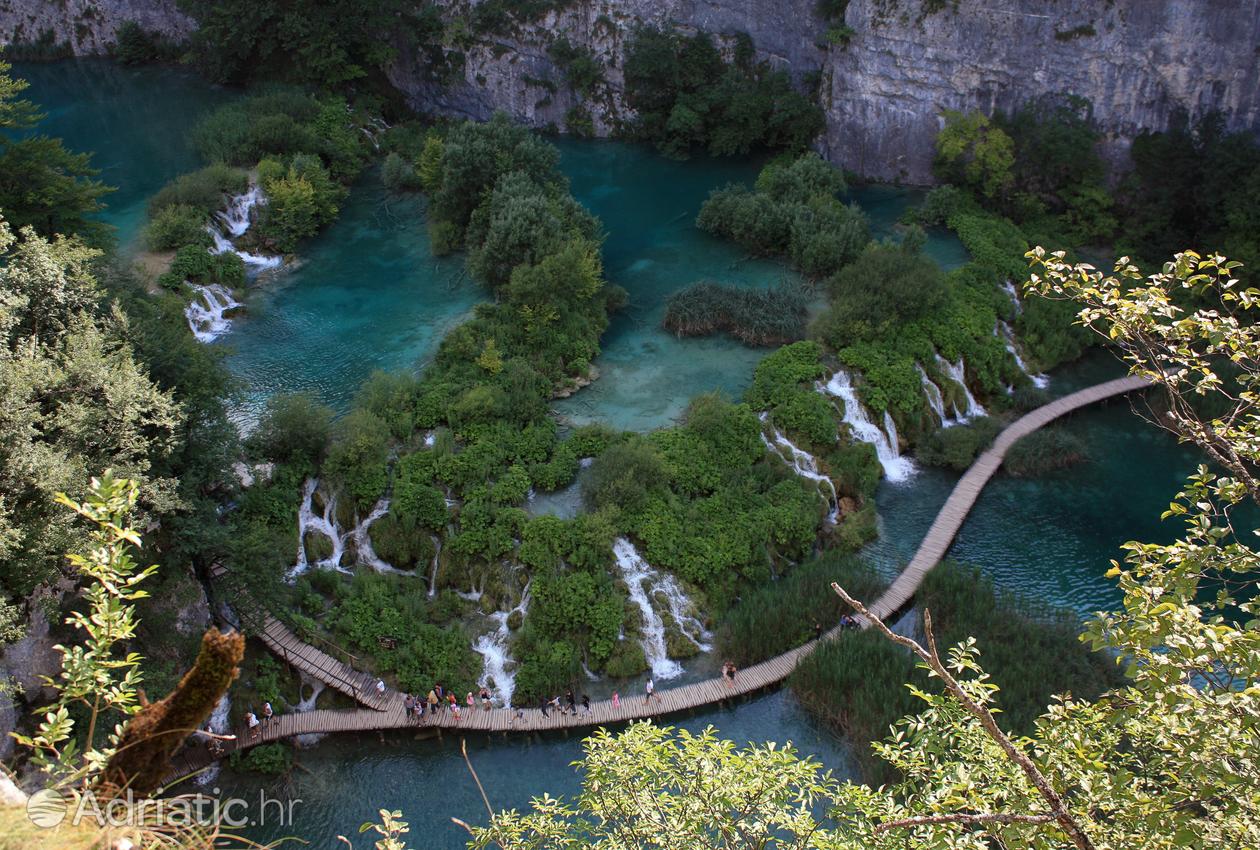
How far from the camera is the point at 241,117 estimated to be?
44000 millimetres

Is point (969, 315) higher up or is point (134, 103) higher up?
point (134, 103)

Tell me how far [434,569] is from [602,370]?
1008 cm

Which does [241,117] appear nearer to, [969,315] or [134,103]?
[134,103]

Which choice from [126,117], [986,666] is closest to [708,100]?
[126,117]

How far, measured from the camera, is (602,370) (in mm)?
32281

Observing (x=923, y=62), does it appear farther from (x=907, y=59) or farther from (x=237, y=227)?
(x=237, y=227)

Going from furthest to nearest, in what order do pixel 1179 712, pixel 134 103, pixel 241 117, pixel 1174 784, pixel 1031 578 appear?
pixel 134 103
pixel 241 117
pixel 1031 578
pixel 1174 784
pixel 1179 712

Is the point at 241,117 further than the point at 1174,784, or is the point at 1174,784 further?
the point at 241,117

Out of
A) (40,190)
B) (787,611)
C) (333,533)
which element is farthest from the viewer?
(40,190)

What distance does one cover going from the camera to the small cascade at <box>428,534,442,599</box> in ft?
81.1

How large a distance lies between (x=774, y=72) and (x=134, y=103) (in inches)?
1318

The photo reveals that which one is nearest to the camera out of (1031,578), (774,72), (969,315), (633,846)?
(633,846)

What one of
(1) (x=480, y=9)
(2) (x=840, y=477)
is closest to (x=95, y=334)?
(2) (x=840, y=477)

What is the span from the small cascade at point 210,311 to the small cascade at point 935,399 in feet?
77.3
